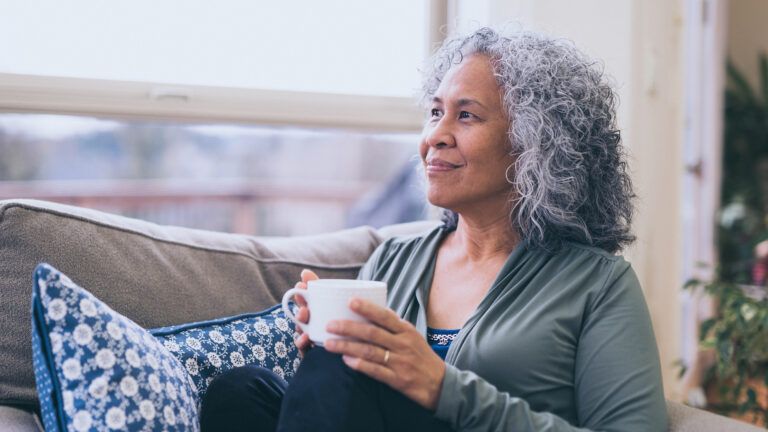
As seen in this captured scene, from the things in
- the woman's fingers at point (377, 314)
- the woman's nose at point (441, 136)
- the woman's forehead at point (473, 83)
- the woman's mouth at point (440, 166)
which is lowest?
the woman's fingers at point (377, 314)

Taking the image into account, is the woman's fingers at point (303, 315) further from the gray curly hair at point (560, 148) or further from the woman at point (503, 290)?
the gray curly hair at point (560, 148)

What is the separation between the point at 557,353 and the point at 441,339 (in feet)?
0.74

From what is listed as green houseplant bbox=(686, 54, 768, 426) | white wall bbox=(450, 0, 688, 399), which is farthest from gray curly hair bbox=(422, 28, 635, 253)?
green houseplant bbox=(686, 54, 768, 426)

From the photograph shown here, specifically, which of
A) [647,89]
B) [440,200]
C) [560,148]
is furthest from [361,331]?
[647,89]

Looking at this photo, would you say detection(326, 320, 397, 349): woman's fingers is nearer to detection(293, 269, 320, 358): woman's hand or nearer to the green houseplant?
detection(293, 269, 320, 358): woman's hand

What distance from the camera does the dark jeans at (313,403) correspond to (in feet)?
3.27

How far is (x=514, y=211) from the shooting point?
147 cm

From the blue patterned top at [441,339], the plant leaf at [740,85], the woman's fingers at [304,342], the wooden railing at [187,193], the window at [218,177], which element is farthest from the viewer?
the wooden railing at [187,193]

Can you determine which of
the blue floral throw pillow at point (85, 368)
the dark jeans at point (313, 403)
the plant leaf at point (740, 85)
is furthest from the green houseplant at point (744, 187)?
the blue floral throw pillow at point (85, 368)

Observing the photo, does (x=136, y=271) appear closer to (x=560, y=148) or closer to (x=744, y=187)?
(x=560, y=148)

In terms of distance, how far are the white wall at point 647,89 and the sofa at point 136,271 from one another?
1027mm

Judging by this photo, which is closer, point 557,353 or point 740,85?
point 557,353

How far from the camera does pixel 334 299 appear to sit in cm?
98

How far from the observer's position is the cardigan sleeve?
3.51ft
